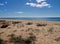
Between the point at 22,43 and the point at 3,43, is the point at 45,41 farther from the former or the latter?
the point at 3,43

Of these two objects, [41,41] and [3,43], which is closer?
[3,43]

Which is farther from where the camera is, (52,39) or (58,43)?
(52,39)

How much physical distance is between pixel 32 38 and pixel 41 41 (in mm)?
1035

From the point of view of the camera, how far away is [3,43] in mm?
11352

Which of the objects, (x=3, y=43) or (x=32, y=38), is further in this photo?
(x=32, y=38)

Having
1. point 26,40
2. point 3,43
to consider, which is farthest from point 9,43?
point 26,40

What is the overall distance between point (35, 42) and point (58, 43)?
2268mm

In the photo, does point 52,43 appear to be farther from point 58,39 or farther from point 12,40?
point 12,40

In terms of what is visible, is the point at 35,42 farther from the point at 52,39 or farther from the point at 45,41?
the point at 52,39

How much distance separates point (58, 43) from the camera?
11.8 m

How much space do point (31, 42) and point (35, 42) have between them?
401mm

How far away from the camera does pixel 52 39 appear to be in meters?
12.9

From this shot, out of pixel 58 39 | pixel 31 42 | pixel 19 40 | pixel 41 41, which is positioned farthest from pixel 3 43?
pixel 58 39

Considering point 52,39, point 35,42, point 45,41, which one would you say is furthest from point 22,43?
point 52,39
